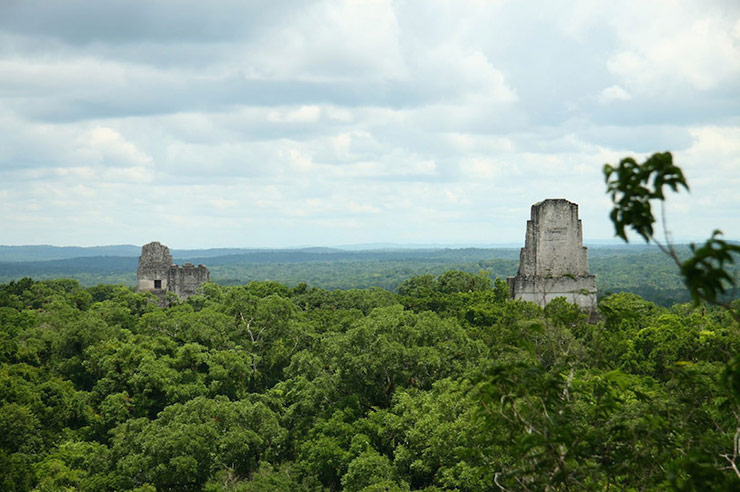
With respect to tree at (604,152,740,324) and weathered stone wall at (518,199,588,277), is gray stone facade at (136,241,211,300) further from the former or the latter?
tree at (604,152,740,324)

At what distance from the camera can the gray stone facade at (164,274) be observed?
47719 millimetres

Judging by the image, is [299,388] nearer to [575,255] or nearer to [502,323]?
[502,323]

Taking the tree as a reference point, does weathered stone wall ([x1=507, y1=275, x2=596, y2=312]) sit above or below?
below

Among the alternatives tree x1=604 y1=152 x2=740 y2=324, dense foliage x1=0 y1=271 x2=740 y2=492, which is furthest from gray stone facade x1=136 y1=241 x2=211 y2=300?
tree x1=604 y1=152 x2=740 y2=324

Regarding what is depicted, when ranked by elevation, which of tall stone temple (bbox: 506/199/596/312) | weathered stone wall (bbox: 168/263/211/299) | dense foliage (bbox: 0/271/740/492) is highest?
tall stone temple (bbox: 506/199/596/312)

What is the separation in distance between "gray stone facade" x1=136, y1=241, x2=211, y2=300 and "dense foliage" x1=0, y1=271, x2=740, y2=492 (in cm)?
1284

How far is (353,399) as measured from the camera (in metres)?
21.5

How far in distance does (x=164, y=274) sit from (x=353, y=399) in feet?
97.6

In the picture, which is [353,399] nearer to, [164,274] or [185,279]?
[185,279]

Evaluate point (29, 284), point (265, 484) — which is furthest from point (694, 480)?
point (29, 284)

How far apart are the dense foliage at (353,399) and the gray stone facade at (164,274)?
42.1 feet

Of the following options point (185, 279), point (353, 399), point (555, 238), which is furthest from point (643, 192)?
point (185, 279)

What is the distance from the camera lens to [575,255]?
29891mm

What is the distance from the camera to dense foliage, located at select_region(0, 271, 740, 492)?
9258 mm
